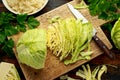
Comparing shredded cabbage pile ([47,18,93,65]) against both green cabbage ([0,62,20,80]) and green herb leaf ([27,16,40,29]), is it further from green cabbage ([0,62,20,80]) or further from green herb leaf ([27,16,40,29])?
green cabbage ([0,62,20,80])

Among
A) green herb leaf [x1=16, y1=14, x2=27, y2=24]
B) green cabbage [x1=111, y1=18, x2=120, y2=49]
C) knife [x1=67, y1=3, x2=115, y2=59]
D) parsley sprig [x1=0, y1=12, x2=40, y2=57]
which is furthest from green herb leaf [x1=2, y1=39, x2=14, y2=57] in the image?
green cabbage [x1=111, y1=18, x2=120, y2=49]

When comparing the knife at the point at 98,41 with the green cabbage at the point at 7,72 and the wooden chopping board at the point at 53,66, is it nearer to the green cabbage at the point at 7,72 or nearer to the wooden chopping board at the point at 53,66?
the wooden chopping board at the point at 53,66

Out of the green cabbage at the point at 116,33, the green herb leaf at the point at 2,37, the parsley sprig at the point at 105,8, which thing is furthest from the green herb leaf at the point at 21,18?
the green cabbage at the point at 116,33

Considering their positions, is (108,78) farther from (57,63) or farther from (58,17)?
(58,17)

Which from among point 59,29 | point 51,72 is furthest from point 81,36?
point 51,72

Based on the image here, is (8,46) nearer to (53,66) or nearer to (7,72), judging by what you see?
(7,72)

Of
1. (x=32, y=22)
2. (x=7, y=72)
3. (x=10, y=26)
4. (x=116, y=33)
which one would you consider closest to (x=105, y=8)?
(x=116, y=33)
